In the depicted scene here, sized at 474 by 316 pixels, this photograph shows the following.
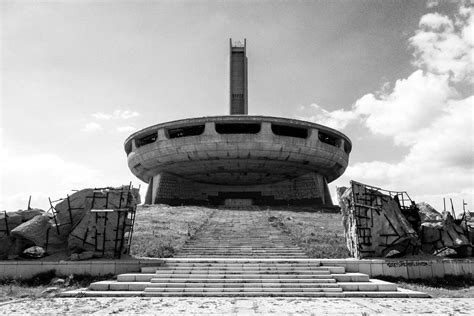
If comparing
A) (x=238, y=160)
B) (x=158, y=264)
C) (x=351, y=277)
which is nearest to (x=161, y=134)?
(x=238, y=160)

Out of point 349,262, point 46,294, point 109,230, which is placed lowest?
point 46,294

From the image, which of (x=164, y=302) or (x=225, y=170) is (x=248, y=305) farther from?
(x=225, y=170)

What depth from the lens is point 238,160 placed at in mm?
35562

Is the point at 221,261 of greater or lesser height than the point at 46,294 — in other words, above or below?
above

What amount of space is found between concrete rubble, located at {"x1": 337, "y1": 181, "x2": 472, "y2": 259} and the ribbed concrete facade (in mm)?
20313

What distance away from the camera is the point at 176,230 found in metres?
19.0

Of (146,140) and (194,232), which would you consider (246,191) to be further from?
(194,232)

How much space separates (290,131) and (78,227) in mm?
27920

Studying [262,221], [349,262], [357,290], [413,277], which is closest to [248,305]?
[357,290]

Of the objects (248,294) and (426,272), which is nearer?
(248,294)

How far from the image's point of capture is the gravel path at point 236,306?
307 inches

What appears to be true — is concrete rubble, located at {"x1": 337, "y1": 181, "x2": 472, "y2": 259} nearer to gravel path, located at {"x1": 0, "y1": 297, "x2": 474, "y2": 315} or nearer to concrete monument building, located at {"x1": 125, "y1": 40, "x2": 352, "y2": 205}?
gravel path, located at {"x1": 0, "y1": 297, "x2": 474, "y2": 315}

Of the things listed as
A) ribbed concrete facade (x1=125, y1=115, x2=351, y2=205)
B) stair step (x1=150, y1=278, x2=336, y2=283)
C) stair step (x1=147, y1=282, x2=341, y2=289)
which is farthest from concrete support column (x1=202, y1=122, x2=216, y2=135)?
stair step (x1=147, y1=282, x2=341, y2=289)

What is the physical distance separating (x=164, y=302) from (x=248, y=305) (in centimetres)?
217
